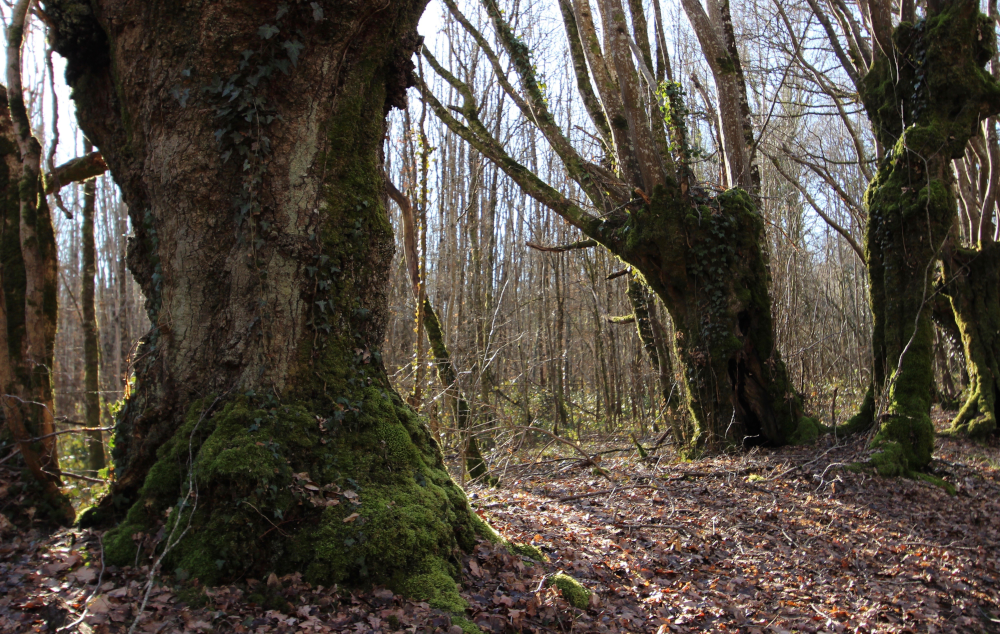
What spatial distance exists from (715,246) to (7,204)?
7078mm

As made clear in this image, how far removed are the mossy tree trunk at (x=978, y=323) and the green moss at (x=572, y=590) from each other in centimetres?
840

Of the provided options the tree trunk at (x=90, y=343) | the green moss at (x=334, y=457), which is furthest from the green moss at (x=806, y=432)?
the tree trunk at (x=90, y=343)

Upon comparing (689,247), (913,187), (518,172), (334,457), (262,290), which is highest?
(518,172)

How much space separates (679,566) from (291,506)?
2889 mm

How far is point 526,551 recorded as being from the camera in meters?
3.98

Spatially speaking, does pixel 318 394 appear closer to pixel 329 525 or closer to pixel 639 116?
pixel 329 525

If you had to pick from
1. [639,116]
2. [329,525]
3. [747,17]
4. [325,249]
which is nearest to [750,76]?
[747,17]

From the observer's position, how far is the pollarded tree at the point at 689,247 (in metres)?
7.82

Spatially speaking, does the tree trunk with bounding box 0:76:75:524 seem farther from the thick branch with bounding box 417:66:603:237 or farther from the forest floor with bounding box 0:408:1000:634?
the thick branch with bounding box 417:66:603:237

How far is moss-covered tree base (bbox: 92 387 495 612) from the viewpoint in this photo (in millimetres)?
3094

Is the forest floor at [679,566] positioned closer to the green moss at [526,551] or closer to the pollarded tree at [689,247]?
the green moss at [526,551]

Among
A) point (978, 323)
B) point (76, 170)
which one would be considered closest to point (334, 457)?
point (76, 170)

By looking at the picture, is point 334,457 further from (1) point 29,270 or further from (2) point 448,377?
(2) point 448,377

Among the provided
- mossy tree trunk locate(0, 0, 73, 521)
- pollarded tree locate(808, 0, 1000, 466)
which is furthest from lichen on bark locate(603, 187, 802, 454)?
mossy tree trunk locate(0, 0, 73, 521)
